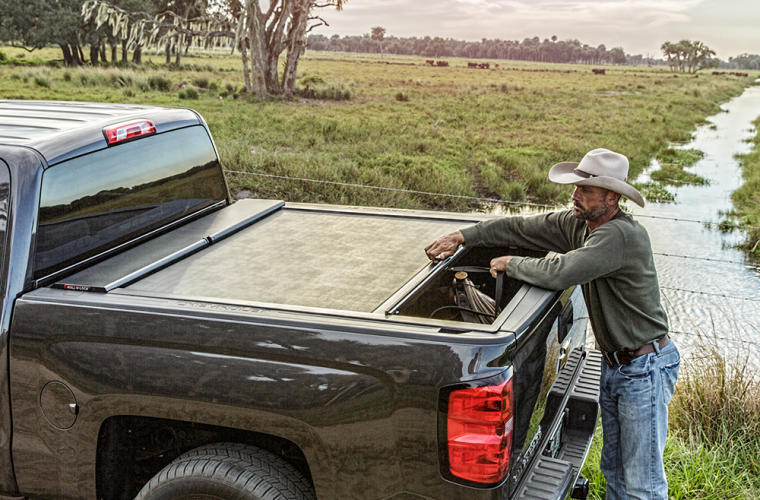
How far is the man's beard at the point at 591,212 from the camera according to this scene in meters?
3.45

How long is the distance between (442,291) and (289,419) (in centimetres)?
141

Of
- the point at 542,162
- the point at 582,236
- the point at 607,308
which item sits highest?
the point at 582,236

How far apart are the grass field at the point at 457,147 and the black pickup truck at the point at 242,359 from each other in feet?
4.32

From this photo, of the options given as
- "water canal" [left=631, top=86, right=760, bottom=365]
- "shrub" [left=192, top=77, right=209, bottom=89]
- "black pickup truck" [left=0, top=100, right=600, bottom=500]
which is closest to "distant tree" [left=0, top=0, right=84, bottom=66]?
"shrub" [left=192, top=77, right=209, bottom=89]

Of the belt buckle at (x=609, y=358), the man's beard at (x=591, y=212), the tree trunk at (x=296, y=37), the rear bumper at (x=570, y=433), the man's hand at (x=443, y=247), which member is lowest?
the rear bumper at (x=570, y=433)

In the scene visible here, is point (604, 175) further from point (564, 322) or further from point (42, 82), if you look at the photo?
point (42, 82)

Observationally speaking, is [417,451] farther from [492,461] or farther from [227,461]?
[227,461]

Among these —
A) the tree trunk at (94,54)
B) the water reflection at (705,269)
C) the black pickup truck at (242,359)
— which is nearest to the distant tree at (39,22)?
the tree trunk at (94,54)

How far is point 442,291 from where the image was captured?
3807mm

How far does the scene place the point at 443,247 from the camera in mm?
3639

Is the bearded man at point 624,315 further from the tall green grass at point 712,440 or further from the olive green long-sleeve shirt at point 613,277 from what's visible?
the tall green grass at point 712,440

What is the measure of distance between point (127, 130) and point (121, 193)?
1.17ft

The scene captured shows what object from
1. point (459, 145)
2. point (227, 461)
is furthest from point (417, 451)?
point (459, 145)

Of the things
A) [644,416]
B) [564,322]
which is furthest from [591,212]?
[644,416]
